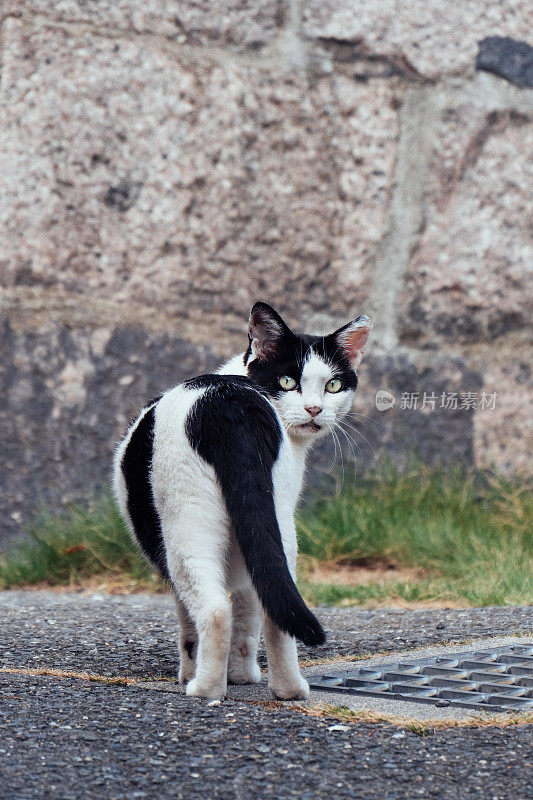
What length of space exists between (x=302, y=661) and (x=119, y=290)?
6.30 feet

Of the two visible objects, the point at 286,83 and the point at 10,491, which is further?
the point at 286,83

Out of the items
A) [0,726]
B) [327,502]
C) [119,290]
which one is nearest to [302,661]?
[0,726]

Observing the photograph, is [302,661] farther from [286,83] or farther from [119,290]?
[286,83]

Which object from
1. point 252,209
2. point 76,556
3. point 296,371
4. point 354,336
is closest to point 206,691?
point 296,371

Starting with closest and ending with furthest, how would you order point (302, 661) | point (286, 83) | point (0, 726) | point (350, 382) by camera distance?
point (0, 726) < point (302, 661) < point (350, 382) < point (286, 83)

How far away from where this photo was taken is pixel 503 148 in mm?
4250

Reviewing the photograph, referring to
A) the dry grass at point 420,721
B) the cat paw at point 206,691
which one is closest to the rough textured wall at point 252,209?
the cat paw at point 206,691

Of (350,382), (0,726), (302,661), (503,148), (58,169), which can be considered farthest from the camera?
(503,148)

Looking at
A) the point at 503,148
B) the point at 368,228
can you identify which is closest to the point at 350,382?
the point at 368,228

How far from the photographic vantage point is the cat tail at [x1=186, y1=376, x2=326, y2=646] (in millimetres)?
1794

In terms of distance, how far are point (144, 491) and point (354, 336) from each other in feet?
2.73

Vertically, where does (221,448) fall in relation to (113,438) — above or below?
above

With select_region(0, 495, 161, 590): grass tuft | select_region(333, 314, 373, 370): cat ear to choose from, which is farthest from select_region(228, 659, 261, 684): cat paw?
select_region(0, 495, 161, 590): grass tuft

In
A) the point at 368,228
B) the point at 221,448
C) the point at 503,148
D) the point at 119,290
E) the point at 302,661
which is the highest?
the point at 503,148
